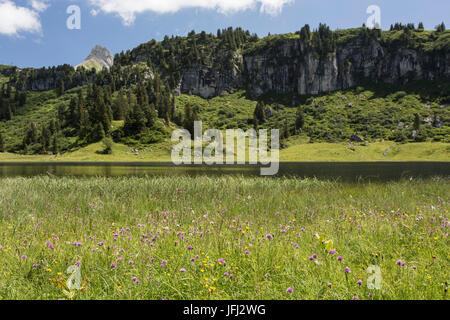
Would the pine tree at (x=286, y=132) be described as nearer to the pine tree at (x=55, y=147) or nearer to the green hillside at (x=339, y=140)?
the green hillside at (x=339, y=140)

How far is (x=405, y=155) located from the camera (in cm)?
12106

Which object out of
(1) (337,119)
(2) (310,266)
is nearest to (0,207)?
(2) (310,266)

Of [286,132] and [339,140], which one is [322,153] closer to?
[339,140]

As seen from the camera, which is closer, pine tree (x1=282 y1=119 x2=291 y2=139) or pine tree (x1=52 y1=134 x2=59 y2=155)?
pine tree (x1=52 y1=134 x2=59 y2=155)

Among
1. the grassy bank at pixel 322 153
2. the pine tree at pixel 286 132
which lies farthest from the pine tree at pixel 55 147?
the pine tree at pixel 286 132

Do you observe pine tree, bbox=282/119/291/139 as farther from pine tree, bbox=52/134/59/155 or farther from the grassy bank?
pine tree, bbox=52/134/59/155

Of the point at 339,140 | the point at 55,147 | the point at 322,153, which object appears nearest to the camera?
the point at 322,153

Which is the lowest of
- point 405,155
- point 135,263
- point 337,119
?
point 405,155

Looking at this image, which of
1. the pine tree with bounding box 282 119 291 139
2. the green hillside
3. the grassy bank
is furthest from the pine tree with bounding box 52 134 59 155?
the pine tree with bounding box 282 119 291 139

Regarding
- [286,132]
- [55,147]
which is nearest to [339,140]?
[286,132]

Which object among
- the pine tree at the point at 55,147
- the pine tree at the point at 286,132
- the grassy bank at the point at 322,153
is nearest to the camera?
the grassy bank at the point at 322,153

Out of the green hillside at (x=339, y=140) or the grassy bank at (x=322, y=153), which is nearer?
the grassy bank at (x=322, y=153)
